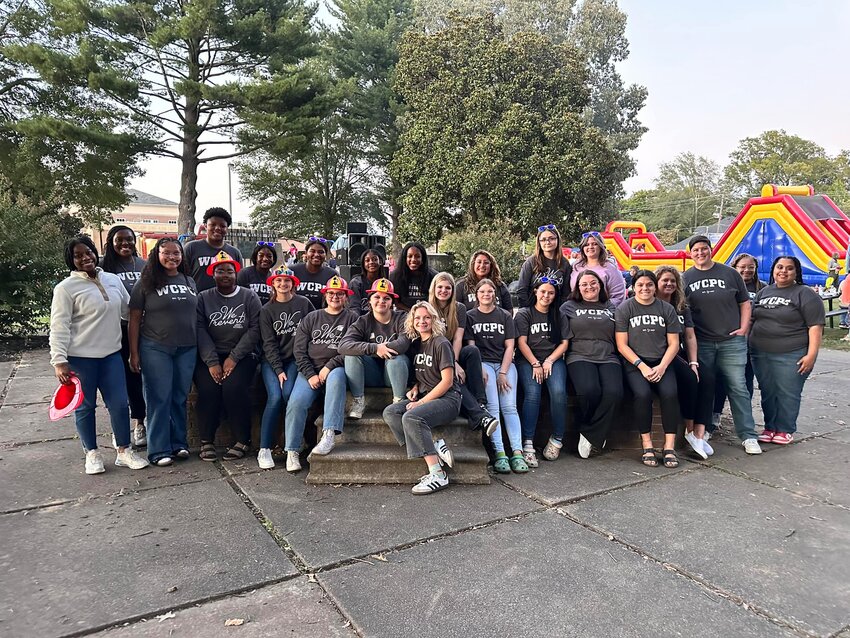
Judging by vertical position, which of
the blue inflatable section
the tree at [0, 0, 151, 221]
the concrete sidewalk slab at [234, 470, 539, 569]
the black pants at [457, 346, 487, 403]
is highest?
the tree at [0, 0, 151, 221]

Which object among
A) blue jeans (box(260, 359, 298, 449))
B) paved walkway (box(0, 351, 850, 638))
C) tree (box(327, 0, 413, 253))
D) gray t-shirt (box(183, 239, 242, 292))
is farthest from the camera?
tree (box(327, 0, 413, 253))

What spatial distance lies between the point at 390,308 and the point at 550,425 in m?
1.78

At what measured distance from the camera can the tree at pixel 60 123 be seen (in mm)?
17203

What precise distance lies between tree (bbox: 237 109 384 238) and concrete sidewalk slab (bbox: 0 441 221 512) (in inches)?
1125

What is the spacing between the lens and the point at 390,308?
455cm

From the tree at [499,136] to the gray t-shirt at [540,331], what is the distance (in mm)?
17640

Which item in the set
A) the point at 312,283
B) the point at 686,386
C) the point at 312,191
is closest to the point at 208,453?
the point at 312,283

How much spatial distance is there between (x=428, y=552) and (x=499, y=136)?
68.0 ft

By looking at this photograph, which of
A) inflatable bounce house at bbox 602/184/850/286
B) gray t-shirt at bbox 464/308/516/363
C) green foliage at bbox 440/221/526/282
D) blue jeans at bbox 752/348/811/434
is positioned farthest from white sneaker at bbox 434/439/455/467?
green foliage at bbox 440/221/526/282

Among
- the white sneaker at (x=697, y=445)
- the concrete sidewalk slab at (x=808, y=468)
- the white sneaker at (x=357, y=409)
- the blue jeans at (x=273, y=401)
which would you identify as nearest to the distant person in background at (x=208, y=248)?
the blue jeans at (x=273, y=401)

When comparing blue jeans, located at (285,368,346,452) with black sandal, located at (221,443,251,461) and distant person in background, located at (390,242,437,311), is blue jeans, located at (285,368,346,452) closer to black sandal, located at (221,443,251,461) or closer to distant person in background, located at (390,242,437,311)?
black sandal, located at (221,443,251,461)

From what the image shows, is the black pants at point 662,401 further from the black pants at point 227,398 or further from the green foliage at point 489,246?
the green foliage at point 489,246

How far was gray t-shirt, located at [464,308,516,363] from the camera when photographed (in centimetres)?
469

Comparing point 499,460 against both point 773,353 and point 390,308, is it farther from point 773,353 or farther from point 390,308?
point 773,353
